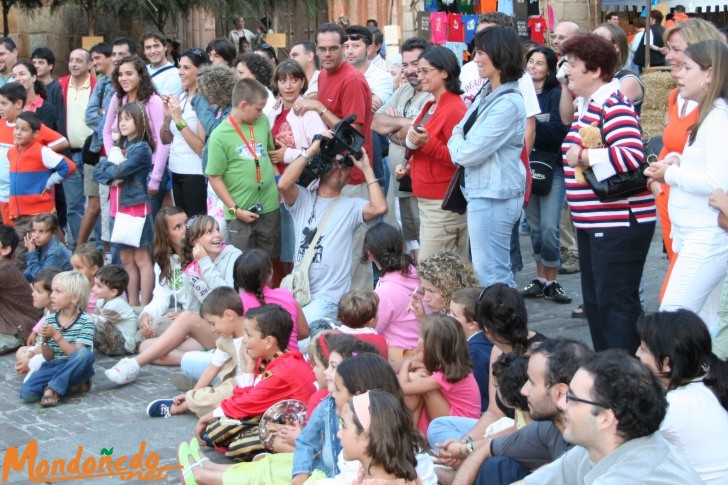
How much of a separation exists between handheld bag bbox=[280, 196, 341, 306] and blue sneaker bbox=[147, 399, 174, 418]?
1.24m

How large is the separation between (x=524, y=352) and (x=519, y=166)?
1.96 metres

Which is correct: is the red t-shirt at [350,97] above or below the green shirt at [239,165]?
above

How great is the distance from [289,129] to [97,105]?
2.45 meters

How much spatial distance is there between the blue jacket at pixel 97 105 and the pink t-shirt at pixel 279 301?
336 cm

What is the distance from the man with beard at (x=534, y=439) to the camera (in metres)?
4.08

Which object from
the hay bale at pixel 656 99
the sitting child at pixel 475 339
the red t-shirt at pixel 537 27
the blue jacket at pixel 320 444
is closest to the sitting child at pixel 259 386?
the blue jacket at pixel 320 444

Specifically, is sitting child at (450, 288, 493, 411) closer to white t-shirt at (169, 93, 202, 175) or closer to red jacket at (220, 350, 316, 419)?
red jacket at (220, 350, 316, 419)

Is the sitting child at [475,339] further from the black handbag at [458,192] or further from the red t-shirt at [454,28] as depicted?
the red t-shirt at [454,28]

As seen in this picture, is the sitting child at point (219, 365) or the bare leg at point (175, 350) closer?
the sitting child at point (219, 365)

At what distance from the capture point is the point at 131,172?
8.23m

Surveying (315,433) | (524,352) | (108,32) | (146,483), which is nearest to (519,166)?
(524,352)

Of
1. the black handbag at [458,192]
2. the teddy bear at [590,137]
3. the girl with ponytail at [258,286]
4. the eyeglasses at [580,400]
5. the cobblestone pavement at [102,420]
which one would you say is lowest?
the cobblestone pavement at [102,420]

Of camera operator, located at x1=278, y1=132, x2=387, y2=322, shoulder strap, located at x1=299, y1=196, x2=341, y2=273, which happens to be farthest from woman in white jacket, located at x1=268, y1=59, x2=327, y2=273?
shoulder strap, located at x1=299, y1=196, x2=341, y2=273

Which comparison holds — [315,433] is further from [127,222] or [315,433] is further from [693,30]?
[127,222]
